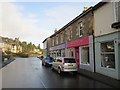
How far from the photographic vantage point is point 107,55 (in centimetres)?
→ 1573

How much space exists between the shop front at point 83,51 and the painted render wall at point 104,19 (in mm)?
1734

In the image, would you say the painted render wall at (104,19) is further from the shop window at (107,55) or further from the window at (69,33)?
the window at (69,33)

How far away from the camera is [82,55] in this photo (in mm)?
22469

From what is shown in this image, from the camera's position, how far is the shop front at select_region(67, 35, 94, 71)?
18.8 meters

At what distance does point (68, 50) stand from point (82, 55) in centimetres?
582

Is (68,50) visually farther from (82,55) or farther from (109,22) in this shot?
(109,22)

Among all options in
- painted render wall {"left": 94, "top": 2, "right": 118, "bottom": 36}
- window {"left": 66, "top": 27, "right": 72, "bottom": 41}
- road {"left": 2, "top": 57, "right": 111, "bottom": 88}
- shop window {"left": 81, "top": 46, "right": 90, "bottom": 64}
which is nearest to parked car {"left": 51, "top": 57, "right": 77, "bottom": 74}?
road {"left": 2, "top": 57, "right": 111, "bottom": 88}

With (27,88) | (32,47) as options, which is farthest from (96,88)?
(32,47)

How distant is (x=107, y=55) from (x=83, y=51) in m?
6.67

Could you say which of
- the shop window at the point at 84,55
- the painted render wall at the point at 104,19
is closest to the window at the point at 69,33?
the shop window at the point at 84,55

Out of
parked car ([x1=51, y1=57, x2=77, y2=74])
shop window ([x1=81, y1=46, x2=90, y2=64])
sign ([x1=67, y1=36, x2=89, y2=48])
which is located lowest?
parked car ([x1=51, y1=57, x2=77, y2=74])

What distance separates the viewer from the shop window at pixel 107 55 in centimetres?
1480

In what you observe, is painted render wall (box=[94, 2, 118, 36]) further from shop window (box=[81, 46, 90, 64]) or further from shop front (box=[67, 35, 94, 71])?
shop window (box=[81, 46, 90, 64])

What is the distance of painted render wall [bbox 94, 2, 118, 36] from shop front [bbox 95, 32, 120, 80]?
51cm
